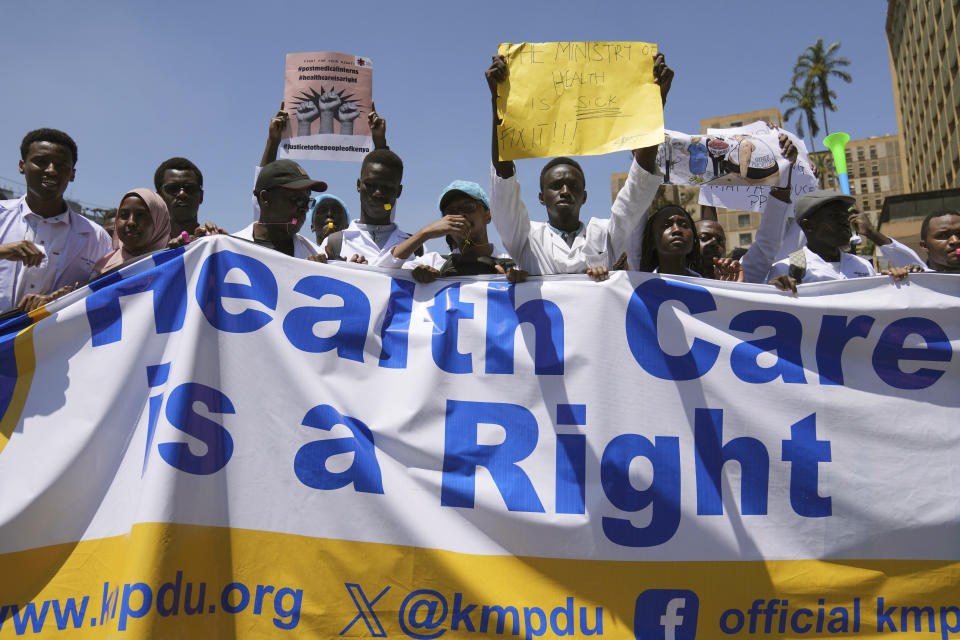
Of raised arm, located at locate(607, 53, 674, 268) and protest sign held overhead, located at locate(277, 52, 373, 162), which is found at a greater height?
protest sign held overhead, located at locate(277, 52, 373, 162)

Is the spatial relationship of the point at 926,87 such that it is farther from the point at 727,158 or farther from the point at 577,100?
the point at 577,100

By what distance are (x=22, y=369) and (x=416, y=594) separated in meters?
2.00

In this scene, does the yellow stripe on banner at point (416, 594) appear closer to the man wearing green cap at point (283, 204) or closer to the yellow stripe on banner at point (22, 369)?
the yellow stripe on banner at point (22, 369)

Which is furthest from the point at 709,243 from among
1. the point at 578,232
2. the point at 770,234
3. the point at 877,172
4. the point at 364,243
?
the point at 877,172

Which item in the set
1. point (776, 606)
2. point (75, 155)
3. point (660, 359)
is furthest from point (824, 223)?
point (75, 155)

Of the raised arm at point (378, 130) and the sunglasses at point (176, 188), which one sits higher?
the raised arm at point (378, 130)

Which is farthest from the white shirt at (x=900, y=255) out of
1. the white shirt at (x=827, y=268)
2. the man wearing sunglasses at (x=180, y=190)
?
the man wearing sunglasses at (x=180, y=190)

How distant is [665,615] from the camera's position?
2.80 m

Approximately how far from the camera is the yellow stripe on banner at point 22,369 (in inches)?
118

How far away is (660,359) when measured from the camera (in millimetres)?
3176

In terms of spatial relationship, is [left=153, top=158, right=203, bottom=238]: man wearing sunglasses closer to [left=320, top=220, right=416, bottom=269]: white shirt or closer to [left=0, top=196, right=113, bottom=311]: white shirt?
[left=0, top=196, right=113, bottom=311]: white shirt

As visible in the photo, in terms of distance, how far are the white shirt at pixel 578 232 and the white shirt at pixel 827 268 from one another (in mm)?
792

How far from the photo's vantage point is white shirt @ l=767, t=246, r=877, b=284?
3.72 metres

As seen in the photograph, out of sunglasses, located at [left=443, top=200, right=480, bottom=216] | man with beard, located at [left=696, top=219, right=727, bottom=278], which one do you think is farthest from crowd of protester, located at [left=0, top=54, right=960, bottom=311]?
man with beard, located at [left=696, top=219, right=727, bottom=278]
